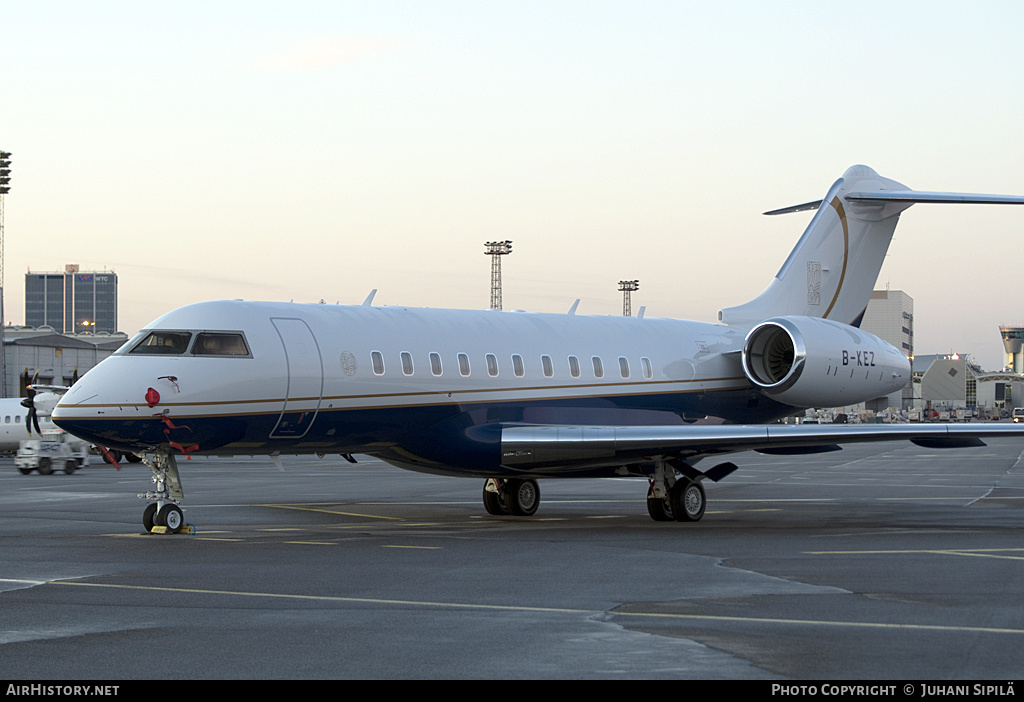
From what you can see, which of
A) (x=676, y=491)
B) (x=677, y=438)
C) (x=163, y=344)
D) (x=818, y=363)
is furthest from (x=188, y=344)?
(x=818, y=363)

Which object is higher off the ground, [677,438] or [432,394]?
[432,394]

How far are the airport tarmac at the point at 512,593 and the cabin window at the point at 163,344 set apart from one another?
266cm

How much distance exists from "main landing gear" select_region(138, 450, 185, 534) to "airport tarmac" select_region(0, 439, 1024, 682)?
11.6 inches

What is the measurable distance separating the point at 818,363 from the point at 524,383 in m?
5.66

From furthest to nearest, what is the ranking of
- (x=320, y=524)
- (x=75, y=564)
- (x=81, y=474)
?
(x=81, y=474)
(x=320, y=524)
(x=75, y=564)

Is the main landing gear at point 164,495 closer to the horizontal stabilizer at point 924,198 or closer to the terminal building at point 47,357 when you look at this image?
the horizontal stabilizer at point 924,198

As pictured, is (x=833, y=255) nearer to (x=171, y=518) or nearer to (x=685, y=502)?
(x=685, y=502)

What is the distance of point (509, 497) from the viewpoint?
73.2ft

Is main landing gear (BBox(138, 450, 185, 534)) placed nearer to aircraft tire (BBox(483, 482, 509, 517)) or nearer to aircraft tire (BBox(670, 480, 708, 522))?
aircraft tire (BBox(483, 482, 509, 517))

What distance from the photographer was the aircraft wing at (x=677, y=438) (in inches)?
746
